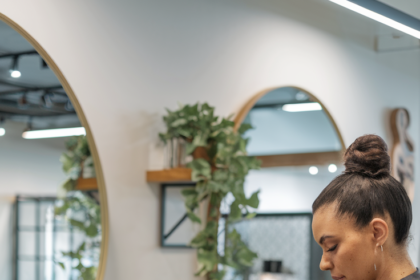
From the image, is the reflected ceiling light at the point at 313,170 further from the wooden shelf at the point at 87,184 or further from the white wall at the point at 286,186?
the wooden shelf at the point at 87,184

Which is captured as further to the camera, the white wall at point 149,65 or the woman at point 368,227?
the white wall at point 149,65

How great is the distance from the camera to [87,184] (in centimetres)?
172

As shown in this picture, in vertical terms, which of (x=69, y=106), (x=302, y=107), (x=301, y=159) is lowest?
(x=301, y=159)

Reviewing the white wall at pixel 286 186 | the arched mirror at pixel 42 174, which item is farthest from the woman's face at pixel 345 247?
the white wall at pixel 286 186

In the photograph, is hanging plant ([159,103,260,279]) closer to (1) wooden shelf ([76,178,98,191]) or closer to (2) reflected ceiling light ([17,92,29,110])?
(1) wooden shelf ([76,178,98,191])

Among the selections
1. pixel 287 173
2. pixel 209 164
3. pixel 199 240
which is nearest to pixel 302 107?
pixel 287 173

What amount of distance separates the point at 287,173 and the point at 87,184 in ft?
4.01

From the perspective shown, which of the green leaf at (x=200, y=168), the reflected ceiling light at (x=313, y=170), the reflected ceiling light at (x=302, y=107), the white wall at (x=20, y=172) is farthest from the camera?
the reflected ceiling light at (x=313, y=170)

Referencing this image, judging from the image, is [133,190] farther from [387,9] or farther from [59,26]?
[387,9]

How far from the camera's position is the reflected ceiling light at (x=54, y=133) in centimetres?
154

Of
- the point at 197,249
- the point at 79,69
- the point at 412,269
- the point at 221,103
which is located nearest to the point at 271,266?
the point at 197,249

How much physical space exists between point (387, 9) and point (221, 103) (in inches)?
30.6

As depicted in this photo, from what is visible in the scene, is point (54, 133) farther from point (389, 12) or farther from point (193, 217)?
point (389, 12)

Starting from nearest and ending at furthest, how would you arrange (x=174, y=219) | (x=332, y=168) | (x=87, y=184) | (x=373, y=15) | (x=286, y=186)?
(x=87, y=184) < (x=174, y=219) < (x=373, y=15) < (x=286, y=186) < (x=332, y=168)
